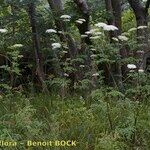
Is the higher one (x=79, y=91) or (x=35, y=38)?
(x=35, y=38)

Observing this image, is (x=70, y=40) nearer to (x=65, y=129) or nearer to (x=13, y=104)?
(x=13, y=104)

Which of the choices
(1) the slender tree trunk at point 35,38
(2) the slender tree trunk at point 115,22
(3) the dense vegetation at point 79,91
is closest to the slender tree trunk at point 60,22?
(3) the dense vegetation at point 79,91


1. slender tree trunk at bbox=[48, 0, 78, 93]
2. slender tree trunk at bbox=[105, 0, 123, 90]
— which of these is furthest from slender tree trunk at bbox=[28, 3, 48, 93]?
slender tree trunk at bbox=[105, 0, 123, 90]

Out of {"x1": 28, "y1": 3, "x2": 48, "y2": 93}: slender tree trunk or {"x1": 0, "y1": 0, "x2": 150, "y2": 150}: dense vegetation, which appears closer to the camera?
{"x1": 0, "y1": 0, "x2": 150, "y2": 150}: dense vegetation

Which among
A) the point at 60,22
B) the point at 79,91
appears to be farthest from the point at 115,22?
the point at 79,91

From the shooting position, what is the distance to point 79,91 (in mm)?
7711

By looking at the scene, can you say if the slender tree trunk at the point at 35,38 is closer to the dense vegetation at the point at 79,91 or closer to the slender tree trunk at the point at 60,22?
the dense vegetation at the point at 79,91

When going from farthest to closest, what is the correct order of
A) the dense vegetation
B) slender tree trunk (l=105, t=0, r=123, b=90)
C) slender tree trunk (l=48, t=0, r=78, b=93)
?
1. slender tree trunk (l=105, t=0, r=123, b=90)
2. slender tree trunk (l=48, t=0, r=78, b=93)
3. the dense vegetation

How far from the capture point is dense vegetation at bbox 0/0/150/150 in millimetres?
4742

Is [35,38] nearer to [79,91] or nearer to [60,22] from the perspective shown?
[60,22]

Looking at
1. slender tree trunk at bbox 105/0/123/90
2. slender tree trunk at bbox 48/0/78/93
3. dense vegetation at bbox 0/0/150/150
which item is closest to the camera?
dense vegetation at bbox 0/0/150/150

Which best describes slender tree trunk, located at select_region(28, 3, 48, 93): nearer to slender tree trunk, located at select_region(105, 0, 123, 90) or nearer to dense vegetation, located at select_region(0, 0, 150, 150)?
dense vegetation, located at select_region(0, 0, 150, 150)

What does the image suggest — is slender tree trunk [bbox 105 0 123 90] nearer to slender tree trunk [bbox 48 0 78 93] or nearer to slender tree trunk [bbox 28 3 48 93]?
slender tree trunk [bbox 48 0 78 93]

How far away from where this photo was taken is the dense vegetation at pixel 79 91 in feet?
15.6
